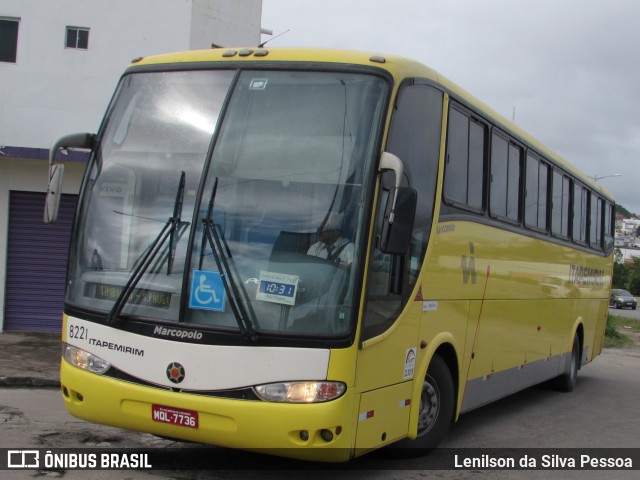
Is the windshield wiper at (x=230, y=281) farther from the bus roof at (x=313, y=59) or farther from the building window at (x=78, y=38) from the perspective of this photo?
the building window at (x=78, y=38)

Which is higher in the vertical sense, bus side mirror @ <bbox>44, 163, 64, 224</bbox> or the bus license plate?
bus side mirror @ <bbox>44, 163, 64, 224</bbox>

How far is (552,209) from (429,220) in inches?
183

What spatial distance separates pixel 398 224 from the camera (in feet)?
17.4

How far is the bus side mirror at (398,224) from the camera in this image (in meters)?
5.29

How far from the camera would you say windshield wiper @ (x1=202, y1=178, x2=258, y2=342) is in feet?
17.1

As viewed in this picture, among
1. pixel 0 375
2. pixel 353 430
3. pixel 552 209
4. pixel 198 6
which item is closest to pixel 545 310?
pixel 552 209

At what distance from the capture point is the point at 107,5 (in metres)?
14.5

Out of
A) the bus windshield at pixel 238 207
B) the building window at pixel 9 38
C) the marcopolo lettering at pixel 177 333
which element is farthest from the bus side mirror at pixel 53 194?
the building window at pixel 9 38

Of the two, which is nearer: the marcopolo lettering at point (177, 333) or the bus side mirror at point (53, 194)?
the marcopolo lettering at point (177, 333)

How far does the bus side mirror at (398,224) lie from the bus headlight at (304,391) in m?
0.99

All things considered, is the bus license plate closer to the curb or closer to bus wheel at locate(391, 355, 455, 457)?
bus wheel at locate(391, 355, 455, 457)

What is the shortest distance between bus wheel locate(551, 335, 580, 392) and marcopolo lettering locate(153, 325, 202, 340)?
8.60m

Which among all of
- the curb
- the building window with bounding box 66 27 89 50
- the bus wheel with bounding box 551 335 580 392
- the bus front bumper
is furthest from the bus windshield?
the building window with bounding box 66 27 89 50

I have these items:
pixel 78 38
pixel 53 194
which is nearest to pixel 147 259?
pixel 53 194
